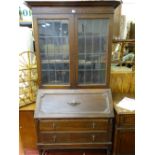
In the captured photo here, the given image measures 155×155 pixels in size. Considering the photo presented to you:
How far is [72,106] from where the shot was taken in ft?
5.97

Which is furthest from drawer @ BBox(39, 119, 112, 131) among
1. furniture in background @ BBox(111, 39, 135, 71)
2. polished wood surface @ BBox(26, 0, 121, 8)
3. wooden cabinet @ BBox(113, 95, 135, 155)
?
polished wood surface @ BBox(26, 0, 121, 8)

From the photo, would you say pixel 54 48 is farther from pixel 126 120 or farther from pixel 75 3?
pixel 126 120

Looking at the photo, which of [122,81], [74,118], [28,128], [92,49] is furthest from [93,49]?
[28,128]

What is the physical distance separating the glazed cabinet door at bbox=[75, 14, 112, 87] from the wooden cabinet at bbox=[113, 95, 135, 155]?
14.8 inches

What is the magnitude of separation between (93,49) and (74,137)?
947 millimetres

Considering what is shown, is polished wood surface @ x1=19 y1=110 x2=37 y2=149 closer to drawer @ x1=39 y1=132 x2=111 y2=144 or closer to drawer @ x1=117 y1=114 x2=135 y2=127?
drawer @ x1=39 y1=132 x2=111 y2=144

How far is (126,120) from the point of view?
1.76 metres

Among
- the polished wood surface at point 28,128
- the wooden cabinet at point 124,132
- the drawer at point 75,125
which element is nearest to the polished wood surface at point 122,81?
the wooden cabinet at point 124,132

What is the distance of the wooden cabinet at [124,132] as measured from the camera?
174 centimetres
